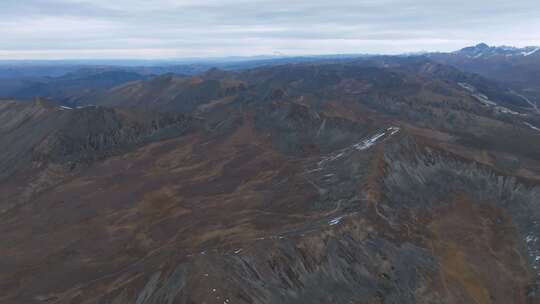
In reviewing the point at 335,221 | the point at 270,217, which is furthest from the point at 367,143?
the point at 335,221

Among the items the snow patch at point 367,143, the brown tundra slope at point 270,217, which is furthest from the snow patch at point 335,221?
the snow patch at point 367,143

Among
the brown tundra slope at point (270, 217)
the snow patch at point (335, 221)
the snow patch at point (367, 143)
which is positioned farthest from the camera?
the snow patch at point (367, 143)

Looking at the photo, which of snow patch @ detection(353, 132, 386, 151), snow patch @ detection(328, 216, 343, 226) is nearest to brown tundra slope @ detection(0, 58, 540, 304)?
snow patch @ detection(328, 216, 343, 226)

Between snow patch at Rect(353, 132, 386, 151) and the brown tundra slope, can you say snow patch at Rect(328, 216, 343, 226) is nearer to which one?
the brown tundra slope

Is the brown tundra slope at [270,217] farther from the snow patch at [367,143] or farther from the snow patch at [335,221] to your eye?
the snow patch at [367,143]

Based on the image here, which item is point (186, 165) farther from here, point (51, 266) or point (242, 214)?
point (51, 266)

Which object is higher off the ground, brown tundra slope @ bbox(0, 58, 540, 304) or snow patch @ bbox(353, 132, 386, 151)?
snow patch @ bbox(353, 132, 386, 151)

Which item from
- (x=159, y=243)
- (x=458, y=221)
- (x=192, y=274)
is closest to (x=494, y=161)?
(x=458, y=221)

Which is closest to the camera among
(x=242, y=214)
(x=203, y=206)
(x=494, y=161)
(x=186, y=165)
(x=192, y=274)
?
(x=192, y=274)

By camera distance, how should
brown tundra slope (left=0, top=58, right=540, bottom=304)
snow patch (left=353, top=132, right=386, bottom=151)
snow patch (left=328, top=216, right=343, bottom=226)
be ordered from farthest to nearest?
snow patch (left=353, top=132, right=386, bottom=151), snow patch (left=328, top=216, right=343, bottom=226), brown tundra slope (left=0, top=58, right=540, bottom=304)
